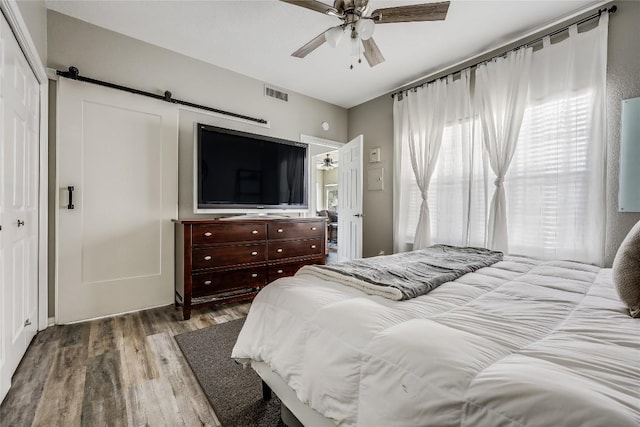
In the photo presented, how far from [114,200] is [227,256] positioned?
118 centimetres

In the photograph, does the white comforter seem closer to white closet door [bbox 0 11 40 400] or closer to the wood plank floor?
the wood plank floor

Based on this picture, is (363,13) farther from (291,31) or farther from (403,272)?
(403,272)

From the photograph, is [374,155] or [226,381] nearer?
[226,381]

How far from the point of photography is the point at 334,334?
3.00 feet

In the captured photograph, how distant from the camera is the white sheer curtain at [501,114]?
8.73ft

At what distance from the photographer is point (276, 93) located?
12.4 ft

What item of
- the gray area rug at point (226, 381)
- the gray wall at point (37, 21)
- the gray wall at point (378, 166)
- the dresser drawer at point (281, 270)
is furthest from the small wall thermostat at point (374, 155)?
the gray wall at point (37, 21)

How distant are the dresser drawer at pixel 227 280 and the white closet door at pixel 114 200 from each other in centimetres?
55

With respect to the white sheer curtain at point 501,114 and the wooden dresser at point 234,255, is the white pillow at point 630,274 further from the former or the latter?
the wooden dresser at point 234,255

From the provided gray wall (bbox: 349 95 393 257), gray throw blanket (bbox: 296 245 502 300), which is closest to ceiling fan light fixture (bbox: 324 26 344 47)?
gray throw blanket (bbox: 296 245 502 300)

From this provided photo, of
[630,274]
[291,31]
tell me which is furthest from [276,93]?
[630,274]

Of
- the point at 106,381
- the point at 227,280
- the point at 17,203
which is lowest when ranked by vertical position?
the point at 106,381

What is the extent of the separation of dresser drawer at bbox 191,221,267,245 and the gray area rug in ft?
2.72

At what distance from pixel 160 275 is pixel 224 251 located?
77 centimetres
